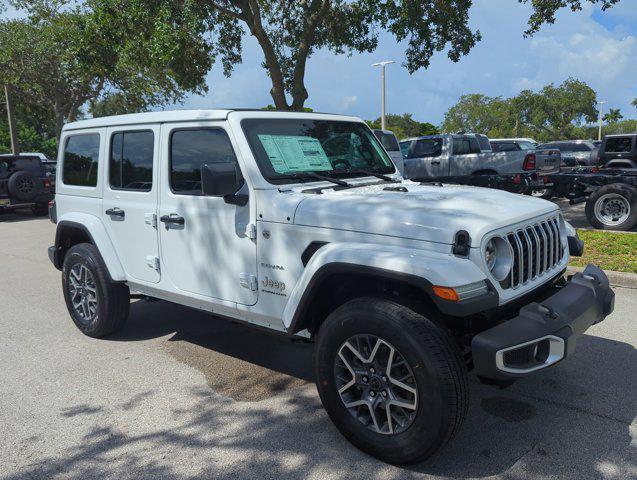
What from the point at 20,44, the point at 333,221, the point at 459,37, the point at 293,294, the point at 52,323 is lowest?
the point at 52,323

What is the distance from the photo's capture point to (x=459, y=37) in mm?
11820

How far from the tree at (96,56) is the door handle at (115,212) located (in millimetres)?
6305

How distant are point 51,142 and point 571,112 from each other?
57.4 m

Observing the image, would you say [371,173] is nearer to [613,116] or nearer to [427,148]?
[427,148]

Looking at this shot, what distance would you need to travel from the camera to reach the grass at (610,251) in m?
6.66

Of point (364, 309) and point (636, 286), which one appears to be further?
point (636, 286)

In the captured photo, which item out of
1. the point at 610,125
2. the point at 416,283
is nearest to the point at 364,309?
the point at 416,283

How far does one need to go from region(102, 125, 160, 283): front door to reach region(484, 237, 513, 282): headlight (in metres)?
2.46

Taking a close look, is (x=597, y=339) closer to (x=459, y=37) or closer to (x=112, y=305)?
(x=112, y=305)

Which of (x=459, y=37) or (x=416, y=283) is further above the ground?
(x=459, y=37)

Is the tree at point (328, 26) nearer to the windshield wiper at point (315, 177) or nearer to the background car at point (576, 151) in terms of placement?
the windshield wiper at point (315, 177)

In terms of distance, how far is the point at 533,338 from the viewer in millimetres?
2711

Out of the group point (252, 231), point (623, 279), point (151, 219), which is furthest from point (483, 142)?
point (252, 231)

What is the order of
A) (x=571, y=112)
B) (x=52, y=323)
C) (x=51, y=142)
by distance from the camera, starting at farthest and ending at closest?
(x=571, y=112) → (x=51, y=142) → (x=52, y=323)
